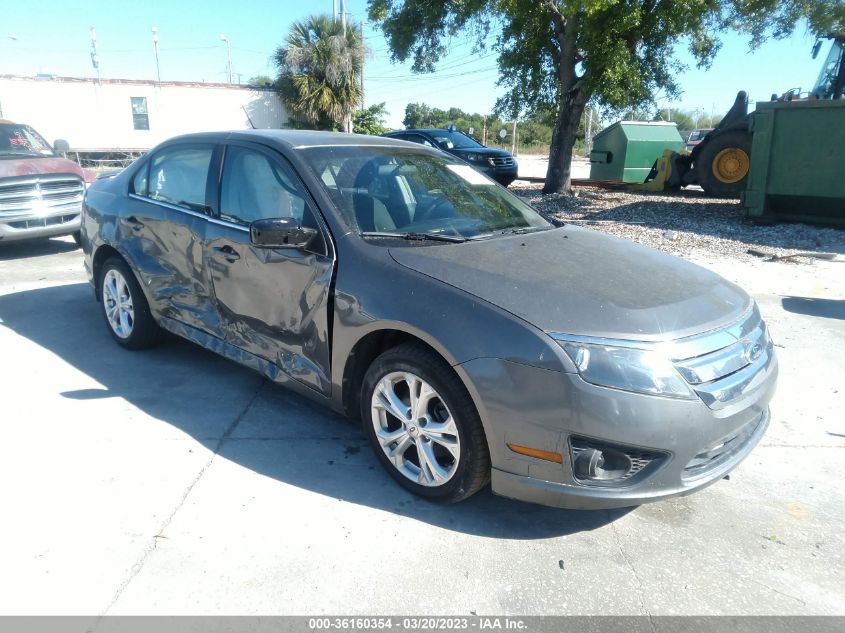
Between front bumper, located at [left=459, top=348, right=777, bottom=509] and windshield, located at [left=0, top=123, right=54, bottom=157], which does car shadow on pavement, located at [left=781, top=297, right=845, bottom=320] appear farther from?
windshield, located at [left=0, top=123, right=54, bottom=157]

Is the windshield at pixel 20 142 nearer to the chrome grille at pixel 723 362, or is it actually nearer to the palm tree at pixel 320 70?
the chrome grille at pixel 723 362

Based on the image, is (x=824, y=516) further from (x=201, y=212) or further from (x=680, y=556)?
(x=201, y=212)

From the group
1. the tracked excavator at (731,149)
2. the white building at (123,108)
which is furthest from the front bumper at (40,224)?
the white building at (123,108)

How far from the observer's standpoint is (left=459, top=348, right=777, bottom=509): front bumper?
2.50 meters

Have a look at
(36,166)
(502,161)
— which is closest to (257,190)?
(36,166)

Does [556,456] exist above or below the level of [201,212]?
below

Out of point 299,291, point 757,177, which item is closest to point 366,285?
point 299,291

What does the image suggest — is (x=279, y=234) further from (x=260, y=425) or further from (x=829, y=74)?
(x=829, y=74)

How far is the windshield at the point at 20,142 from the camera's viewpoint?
29.5ft

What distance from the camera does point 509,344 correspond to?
8.55ft

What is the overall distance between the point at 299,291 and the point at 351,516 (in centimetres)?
119

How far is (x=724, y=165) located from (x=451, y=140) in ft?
20.8

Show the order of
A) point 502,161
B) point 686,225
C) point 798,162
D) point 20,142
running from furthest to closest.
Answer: point 502,161 → point 686,225 → point 798,162 → point 20,142

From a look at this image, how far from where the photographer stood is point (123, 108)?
27.0 metres
